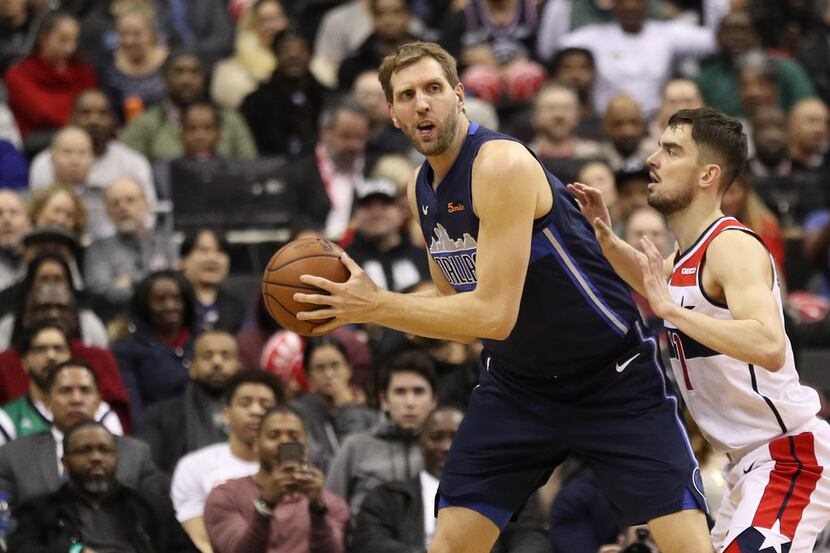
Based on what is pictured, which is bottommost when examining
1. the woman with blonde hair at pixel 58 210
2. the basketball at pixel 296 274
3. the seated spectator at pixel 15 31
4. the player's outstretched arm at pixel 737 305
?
the player's outstretched arm at pixel 737 305

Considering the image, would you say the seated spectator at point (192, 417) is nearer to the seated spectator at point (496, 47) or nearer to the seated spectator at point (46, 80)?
the seated spectator at point (46, 80)

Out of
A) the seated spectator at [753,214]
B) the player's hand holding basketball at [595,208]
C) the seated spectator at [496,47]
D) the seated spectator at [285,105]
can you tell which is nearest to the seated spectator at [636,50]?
the seated spectator at [496,47]

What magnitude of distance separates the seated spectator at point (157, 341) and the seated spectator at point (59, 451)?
0.95 m

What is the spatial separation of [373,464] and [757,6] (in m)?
7.71

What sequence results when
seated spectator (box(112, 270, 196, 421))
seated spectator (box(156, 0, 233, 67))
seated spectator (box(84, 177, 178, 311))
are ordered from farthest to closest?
seated spectator (box(156, 0, 233, 67)), seated spectator (box(84, 177, 178, 311)), seated spectator (box(112, 270, 196, 421))

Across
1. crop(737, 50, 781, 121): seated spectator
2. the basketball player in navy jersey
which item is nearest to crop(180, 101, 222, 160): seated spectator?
crop(737, 50, 781, 121): seated spectator

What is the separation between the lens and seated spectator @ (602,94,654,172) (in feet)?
38.1

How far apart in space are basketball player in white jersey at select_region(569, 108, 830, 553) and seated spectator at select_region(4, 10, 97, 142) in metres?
7.22

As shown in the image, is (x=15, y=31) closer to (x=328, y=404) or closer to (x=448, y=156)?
(x=328, y=404)

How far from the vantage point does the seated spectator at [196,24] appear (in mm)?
13758

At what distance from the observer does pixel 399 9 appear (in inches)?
509

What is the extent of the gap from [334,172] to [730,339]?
266 inches

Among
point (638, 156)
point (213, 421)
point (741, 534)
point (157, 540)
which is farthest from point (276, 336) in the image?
point (741, 534)

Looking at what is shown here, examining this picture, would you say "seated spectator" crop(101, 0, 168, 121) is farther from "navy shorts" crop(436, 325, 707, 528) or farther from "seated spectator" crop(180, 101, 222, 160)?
"navy shorts" crop(436, 325, 707, 528)
